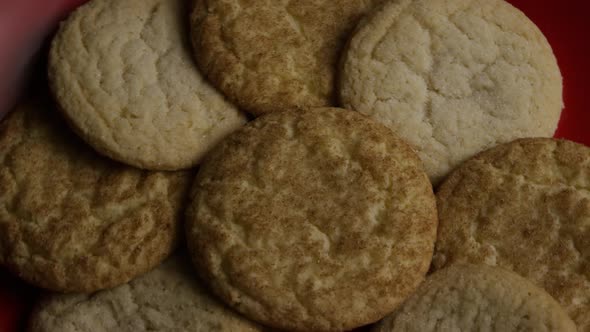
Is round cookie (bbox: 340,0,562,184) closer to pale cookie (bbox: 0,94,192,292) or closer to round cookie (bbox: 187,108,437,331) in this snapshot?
round cookie (bbox: 187,108,437,331)

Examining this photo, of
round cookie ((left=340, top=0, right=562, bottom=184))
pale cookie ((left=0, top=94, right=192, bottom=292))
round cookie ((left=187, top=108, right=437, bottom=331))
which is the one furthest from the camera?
round cookie ((left=340, top=0, right=562, bottom=184))

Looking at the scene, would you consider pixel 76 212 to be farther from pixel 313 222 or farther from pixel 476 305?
pixel 476 305

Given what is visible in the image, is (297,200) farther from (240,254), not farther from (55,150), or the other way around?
(55,150)

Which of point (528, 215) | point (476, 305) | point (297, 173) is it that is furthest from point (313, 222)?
point (528, 215)

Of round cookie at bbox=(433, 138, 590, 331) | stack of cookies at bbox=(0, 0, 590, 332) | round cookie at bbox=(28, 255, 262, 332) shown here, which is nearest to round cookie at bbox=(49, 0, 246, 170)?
stack of cookies at bbox=(0, 0, 590, 332)

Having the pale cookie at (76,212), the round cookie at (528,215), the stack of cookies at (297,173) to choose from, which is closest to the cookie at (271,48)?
the stack of cookies at (297,173)

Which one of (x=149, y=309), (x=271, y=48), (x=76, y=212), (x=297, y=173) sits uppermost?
(x=271, y=48)
